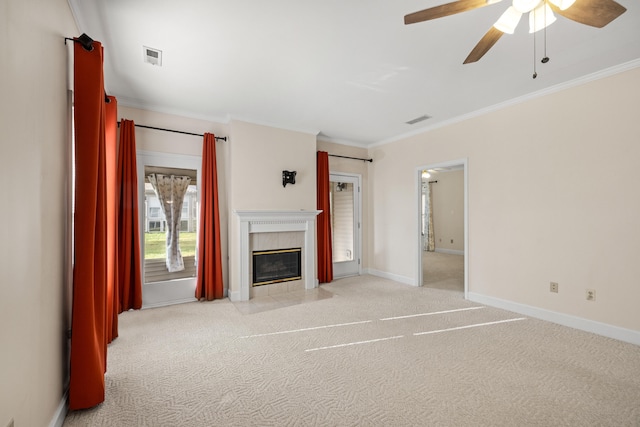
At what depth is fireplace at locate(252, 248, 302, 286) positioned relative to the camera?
4.26m

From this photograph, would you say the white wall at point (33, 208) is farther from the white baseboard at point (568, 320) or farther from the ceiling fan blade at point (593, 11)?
the white baseboard at point (568, 320)

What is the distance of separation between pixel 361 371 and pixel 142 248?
3186 mm

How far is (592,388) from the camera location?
200cm

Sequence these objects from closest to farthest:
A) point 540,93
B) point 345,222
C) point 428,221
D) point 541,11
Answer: point 541,11, point 540,93, point 345,222, point 428,221

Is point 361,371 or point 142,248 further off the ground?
point 142,248

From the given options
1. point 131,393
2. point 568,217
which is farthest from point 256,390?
point 568,217

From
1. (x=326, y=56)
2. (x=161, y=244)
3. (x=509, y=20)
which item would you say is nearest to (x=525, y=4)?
(x=509, y=20)

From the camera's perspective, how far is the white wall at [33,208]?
1.11 metres

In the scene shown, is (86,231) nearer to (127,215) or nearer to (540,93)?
(127,215)

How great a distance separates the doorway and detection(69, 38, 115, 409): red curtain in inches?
152

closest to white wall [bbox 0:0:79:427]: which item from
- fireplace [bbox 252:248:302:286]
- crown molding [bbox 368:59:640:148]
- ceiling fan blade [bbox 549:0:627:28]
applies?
fireplace [bbox 252:248:302:286]

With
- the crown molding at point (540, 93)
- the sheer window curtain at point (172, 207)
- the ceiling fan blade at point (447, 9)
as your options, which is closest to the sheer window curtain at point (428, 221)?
the crown molding at point (540, 93)

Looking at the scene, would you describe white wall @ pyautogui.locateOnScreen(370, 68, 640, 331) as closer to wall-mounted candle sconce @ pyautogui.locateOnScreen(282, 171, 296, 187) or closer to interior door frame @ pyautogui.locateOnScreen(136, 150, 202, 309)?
wall-mounted candle sconce @ pyautogui.locateOnScreen(282, 171, 296, 187)

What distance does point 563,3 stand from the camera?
57.5 inches
